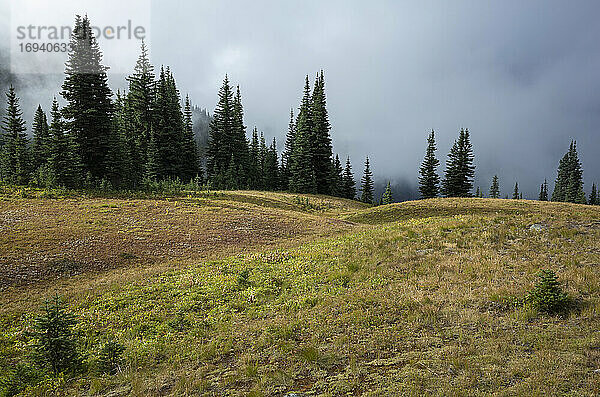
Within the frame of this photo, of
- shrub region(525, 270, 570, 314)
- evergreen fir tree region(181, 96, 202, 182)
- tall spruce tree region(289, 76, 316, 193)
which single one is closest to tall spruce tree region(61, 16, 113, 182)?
evergreen fir tree region(181, 96, 202, 182)

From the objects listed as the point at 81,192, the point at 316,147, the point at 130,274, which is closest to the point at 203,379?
the point at 130,274

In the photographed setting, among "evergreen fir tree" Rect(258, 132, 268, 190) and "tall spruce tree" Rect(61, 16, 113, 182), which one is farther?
"evergreen fir tree" Rect(258, 132, 268, 190)

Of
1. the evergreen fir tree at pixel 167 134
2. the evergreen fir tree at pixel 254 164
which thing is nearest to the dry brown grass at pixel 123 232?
the evergreen fir tree at pixel 167 134

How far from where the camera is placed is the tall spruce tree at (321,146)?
63.2 m

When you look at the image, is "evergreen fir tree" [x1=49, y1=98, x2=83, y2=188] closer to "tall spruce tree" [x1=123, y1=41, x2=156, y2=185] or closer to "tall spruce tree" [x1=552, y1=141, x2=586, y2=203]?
"tall spruce tree" [x1=123, y1=41, x2=156, y2=185]

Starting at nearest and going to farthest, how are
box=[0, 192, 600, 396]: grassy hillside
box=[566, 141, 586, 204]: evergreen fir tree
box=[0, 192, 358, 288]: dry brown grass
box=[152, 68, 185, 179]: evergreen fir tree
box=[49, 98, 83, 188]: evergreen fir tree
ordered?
box=[0, 192, 600, 396]: grassy hillside → box=[0, 192, 358, 288]: dry brown grass → box=[49, 98, 83, 188]: evergreen fir tree → box=[152, 68, 185, 179]: evergreen fir tree → box=[566, 141, 586, 204]: evergreen fir tree

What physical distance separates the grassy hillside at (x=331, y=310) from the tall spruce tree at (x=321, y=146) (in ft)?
138

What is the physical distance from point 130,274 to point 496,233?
60.1ft

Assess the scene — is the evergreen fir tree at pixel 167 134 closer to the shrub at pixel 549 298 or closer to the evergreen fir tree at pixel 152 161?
the evergreen fir tree at pixel 152 161

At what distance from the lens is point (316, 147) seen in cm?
6325

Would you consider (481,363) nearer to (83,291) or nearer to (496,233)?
(496,233)

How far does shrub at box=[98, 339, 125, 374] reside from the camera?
852 centimetres

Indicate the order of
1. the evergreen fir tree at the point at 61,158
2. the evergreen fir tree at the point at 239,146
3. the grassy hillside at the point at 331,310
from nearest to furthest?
the grassy hillside at the point at 331,310
the evergreen fir tree at the point at 61,158
the evergreen fir tree at the point at 239,146

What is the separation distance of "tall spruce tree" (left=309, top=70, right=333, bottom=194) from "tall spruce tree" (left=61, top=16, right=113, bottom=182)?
3461 centimetres
